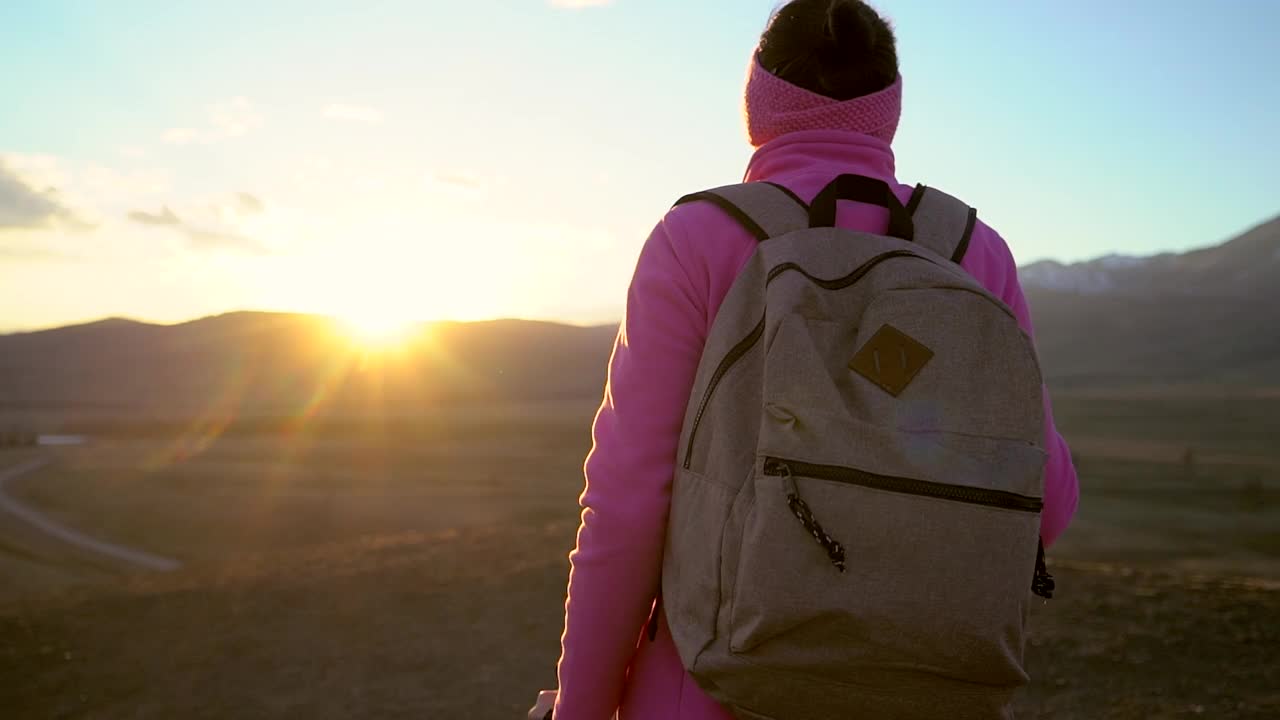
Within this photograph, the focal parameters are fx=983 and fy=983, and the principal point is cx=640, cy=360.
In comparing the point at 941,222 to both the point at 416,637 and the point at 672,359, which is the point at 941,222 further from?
the point at 416,637

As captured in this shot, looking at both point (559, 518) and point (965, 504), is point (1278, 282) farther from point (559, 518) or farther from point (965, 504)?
point (965, 504)

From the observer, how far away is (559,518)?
18.1 metres

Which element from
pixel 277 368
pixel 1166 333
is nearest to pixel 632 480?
pixel 277 368

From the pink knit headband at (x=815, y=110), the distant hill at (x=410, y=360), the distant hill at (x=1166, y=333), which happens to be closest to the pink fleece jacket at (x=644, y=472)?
the pink knit headband at (x=815, y=110)

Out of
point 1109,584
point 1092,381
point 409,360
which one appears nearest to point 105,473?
point 1109,584

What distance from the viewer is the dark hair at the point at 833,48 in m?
1.58

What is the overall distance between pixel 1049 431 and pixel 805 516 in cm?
51

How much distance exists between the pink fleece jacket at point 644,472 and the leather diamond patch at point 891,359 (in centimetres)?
26

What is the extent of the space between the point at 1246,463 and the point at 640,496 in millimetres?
31633

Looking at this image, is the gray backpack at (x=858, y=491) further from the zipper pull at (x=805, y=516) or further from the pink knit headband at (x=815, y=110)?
the pink knit headband at (x=815, y=110)

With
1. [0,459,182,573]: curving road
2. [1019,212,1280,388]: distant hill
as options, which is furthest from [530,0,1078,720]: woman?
[1019,212,1280,388]: distant hill

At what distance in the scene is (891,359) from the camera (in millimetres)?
1331

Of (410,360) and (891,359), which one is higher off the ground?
(410,360)

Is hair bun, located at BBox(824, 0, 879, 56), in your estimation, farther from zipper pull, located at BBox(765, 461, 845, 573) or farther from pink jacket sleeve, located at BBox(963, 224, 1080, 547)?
zipper pull, located at BBox(765, 461, 845, 573)
